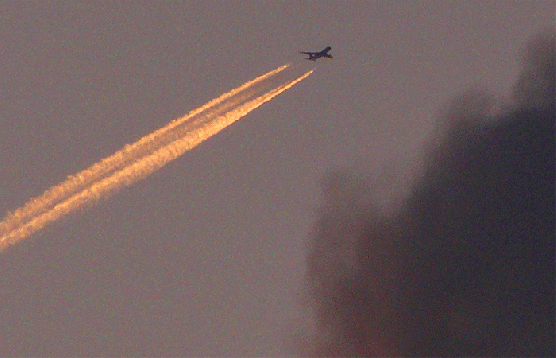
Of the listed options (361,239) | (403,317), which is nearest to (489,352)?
(403,317)

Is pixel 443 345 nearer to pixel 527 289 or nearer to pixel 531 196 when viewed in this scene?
pixel 527 289

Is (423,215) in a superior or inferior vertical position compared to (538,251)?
superior

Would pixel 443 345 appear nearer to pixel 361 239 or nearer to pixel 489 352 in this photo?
pixel 489 352

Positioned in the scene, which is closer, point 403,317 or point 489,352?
point 489,352

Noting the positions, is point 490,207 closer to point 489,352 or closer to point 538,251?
point 538,251

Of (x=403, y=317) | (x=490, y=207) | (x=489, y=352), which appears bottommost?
(x=489, y=352)

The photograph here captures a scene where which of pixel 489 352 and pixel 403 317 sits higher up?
pixel 403 317

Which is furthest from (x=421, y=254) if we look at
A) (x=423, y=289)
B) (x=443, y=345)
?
(x=443, y=345)

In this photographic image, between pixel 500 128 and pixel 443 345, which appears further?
pixel 500 128
